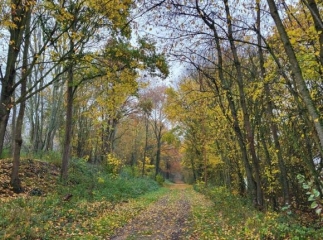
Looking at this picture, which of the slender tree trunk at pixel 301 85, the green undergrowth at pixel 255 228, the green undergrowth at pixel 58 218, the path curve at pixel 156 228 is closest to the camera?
the slender tree trunk at pixel 301 85

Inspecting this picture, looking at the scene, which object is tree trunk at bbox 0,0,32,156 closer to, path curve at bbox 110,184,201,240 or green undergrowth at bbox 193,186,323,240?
path curve at bbox 110,184,201,240

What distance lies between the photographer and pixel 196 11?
7570mm

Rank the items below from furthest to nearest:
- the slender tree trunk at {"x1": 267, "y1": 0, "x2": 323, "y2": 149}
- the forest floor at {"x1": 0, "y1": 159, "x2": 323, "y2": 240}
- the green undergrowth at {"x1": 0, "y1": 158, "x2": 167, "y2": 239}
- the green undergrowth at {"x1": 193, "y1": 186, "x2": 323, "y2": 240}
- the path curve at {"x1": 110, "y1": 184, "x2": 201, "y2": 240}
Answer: the path curve at {"x1": 110, "y1": 184, "x2": 201, "y2": 240}, the green undergrowth at {"x1": 0, "y1": 158, "x2": 167, "y2": 239}, the forest floor at {"x1": 0, "y1": 159, "x2": 323, "y2": 240}, the green undergrowth at {"x1": 193, "y1": 186, "x2": 323, "y2": 240}, the slender tree trunk at {"x1": 267, "y1": 0, "x2": 323, "y2": 149}

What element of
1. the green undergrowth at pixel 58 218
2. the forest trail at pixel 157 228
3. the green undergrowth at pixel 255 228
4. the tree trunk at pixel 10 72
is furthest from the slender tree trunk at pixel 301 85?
the tree trunk at pixel 10 72

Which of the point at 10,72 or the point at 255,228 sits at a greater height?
the point at 10,72

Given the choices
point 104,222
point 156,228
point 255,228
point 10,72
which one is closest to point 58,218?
point 104,222

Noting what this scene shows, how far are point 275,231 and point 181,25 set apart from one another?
5289mm

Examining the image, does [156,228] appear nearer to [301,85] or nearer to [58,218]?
[58,218]

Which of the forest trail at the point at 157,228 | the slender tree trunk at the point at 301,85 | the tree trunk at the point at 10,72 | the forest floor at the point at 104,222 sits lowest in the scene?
the forest trail at the point at 157,228

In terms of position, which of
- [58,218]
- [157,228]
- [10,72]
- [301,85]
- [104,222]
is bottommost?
[157,228]

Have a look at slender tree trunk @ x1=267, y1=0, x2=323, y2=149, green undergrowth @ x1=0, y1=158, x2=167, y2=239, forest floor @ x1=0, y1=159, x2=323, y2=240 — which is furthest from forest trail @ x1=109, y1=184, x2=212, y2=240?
slender tree trunk @ x1=267, y1=0, x2=323, y2=149

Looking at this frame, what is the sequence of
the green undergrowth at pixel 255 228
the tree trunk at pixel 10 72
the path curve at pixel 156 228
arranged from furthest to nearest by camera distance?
the tree trunk at pixel 10 72 < the path curve at pixel 156 228 < the green undergrowth at pixel 255 228

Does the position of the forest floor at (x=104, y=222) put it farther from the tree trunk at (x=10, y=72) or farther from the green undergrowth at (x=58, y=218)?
the tree trunk at (x=10, y=72)

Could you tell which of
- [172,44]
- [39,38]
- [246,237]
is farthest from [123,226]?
[39,38]
